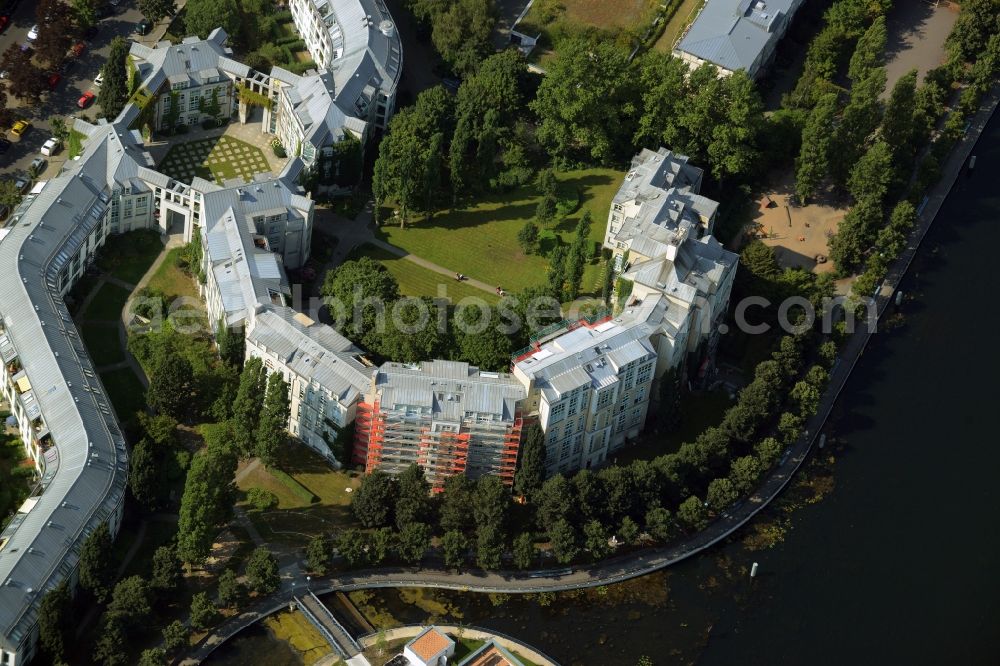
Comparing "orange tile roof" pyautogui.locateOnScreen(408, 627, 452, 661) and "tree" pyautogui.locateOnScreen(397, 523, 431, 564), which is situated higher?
"tree" pyautogui.locateOnScreen(397, 523, 431, 564)

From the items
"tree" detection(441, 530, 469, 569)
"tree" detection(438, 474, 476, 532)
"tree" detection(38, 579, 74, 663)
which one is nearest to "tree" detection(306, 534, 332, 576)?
"tree" detection(441, 530, 469, 569)

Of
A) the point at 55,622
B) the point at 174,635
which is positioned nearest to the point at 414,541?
the point at 174,635

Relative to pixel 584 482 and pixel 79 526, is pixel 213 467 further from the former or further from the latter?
pixel 584 482

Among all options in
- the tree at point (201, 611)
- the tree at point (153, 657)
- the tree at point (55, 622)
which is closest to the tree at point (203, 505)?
the tree at point (201, 611)

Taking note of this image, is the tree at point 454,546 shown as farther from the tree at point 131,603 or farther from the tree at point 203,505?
the tree at point 131,603

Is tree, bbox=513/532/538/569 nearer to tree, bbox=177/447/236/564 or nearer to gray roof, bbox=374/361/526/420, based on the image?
gray roof, bbox=374/361/526/420

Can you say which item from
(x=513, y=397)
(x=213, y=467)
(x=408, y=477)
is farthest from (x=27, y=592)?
(x=513, y=397)
